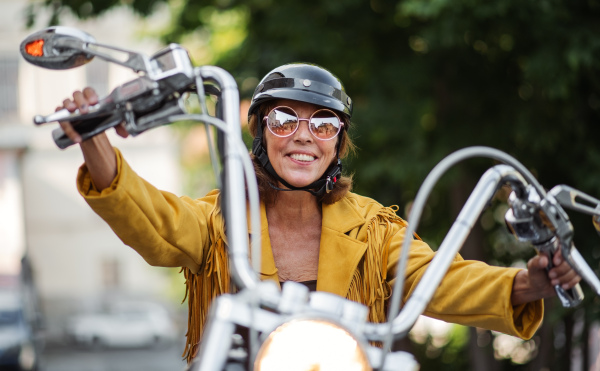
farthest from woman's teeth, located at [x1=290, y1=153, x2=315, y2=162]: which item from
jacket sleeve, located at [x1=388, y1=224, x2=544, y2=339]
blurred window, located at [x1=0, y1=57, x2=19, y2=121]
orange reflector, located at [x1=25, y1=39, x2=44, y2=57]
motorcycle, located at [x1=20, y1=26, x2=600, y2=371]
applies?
blurred window, located at [x1=0, y1=57, x2=19, y2=121]

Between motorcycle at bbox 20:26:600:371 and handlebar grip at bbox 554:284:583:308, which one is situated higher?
motorcycle at bbox 20:26:600:371

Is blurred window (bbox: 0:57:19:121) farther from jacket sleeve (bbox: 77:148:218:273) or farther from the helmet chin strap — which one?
jacket sleeve (bbox: 77:148:218:273)

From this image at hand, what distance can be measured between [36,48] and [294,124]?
947 mm

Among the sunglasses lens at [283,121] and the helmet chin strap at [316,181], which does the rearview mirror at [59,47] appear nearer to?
the sunglasses lens at [283,121]

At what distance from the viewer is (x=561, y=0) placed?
565cm

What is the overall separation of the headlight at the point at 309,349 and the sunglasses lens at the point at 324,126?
1.22 meters

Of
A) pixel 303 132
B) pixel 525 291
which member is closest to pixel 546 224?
pixel 525 291

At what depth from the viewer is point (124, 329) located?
24.6 meters

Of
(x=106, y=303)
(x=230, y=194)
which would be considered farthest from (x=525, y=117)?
(x=106, y=303)

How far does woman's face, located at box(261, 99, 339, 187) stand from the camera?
2.68 meters

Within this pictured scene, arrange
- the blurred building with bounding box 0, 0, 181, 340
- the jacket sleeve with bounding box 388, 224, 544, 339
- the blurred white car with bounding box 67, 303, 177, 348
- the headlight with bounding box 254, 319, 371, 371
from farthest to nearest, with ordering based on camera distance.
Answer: the blurred building with bounding box 0, 0, 181, 340 → the blurred white car with bounding box 67, 303, 177, 348 → the jacket sleeve with bounding box 388, 224, 544, 339 → the headlight with bounding box 254, 319, 371, 371

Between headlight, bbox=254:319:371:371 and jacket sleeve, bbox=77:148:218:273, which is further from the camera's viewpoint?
jacket sleeve, bbox=77:148:218:273

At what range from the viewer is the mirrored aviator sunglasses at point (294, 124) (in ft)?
8.63

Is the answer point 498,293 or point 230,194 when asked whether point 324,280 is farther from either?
point 230,194
